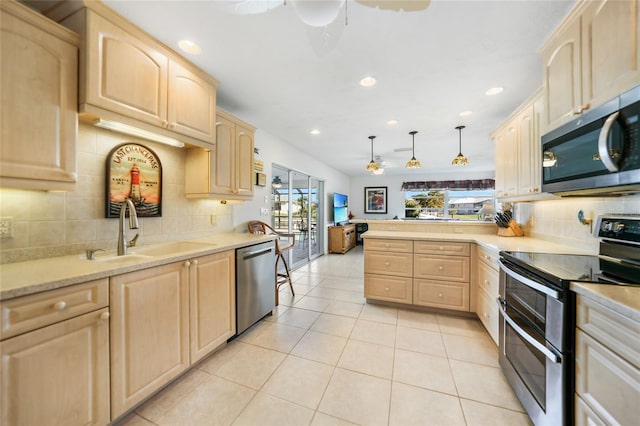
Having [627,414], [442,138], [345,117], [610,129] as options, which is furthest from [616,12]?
[442,138]

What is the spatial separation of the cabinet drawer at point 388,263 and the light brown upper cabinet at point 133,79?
2.31 metres

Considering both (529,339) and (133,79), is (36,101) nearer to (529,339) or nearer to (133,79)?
(133,79)

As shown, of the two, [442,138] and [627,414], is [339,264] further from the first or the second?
[627,414]

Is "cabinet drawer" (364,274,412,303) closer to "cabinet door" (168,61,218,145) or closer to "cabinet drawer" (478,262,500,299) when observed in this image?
"cabinet drawer" (478,262,500,299)

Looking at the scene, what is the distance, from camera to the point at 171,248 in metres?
2.08

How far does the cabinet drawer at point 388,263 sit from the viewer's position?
2848 millimetres

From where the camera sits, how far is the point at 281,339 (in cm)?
224

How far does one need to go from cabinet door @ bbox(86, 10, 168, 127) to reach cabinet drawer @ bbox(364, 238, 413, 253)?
8.04 feet

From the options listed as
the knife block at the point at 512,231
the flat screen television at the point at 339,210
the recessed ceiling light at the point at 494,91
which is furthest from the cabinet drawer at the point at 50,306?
the flat screen television at the point at 339,210

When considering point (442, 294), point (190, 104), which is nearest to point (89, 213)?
point (190, 104)

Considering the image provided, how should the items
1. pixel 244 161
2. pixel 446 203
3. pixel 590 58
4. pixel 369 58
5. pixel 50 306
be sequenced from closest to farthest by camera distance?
1. pixel 50 306
2. pixel 590 58
3. pixel 369 58
4. pixel 244 161
5. pixel 446 203

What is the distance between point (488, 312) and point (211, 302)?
8.22 feet

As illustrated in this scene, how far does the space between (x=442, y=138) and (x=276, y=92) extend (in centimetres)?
299

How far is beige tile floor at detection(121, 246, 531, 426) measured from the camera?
1.42 m
